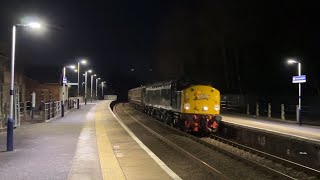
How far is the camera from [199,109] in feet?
83.0

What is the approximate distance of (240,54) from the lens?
63000 millimetres

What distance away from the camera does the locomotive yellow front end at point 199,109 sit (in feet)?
82.2

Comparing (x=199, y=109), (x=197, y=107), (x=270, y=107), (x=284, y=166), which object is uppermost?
(x=197, y=107)

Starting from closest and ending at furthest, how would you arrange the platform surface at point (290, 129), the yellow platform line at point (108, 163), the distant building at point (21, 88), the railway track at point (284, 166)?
the yellow platform line at point (108, 163)
the railway track at point (284, 166)
the platform surface at point (290, 129)
the distant building at point (21, 88)

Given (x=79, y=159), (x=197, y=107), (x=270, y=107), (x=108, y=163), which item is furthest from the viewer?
(x=270, y=107)

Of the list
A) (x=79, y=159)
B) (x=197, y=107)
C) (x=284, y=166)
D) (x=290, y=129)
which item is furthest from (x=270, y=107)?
(x=79, y=159)

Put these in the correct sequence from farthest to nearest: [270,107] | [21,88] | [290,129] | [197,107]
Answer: [21,88]
[270,107]
[290,129]
[197,107]

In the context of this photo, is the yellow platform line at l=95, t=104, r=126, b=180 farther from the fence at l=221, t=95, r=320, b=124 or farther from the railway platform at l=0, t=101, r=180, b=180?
the fence at l=221, t=95, r=320, b=124

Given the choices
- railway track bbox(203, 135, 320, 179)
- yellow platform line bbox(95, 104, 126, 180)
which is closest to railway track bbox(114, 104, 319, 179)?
railway track bbox(203, 135, 320, 179)

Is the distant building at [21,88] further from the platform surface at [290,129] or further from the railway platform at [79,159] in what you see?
the platform surface at [290,129]

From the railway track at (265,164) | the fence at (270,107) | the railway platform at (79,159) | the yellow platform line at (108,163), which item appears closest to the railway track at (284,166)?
the railway track at (265,164)

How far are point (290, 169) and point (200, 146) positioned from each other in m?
6.25

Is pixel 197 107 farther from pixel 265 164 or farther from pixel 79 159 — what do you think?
pixel 79 159

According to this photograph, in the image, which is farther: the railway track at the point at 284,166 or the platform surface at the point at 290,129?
the platform surface at the point at 290,129
